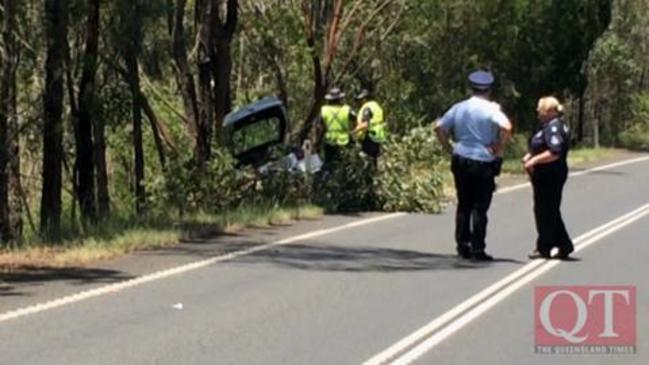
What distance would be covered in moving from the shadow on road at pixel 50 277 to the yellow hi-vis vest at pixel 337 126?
388 inches

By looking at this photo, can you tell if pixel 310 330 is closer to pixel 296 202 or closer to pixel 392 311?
pixel 392 311

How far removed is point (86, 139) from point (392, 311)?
573 inches

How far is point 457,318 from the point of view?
1087 centimetres

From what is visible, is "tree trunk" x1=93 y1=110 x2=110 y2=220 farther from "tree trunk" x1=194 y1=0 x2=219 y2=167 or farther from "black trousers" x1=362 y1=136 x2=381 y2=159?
"black trousers" x1=362 y1=136 x2=381 y2=159

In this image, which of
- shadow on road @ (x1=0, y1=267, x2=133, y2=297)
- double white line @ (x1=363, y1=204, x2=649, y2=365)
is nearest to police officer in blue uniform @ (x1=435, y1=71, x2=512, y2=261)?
double white line @ (x1=363, y1=204, x2=649, y2=365)

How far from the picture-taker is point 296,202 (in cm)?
2167

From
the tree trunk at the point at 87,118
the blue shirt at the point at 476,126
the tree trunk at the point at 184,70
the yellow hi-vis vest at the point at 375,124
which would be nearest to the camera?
the blue shirt at the point at 476,126

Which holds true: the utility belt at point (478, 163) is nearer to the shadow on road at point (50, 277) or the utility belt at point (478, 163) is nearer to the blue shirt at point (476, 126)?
the blue shirt at point (476, 126)

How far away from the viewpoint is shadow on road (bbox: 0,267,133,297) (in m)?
12.2

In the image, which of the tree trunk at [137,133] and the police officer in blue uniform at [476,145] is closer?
the police officer in blue uniform at [476,145]

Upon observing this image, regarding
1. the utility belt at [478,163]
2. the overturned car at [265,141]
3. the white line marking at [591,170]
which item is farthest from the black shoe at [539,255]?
the white line marking at [591,170]

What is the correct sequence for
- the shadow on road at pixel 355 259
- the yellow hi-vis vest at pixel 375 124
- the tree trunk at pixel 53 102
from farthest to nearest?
the yellow hi-vis vest at pixel 375 124
the tree trunk at pixel 53 102
the shadow on road at pixel 355 259

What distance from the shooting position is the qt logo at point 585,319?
388 inches

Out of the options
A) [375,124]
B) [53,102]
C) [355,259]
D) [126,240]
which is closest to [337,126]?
[375,124]
